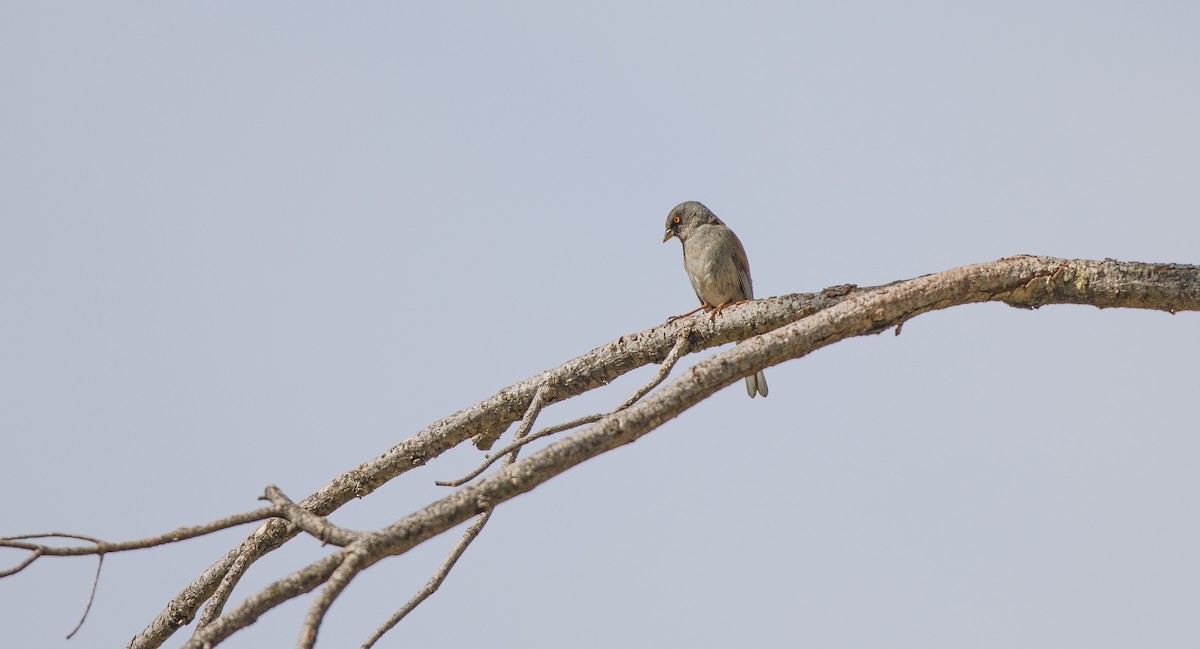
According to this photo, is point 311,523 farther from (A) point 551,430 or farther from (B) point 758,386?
(B) point 758,386

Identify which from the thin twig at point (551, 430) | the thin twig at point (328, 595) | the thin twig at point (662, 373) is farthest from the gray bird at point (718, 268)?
the thin twig at point (328, 595)

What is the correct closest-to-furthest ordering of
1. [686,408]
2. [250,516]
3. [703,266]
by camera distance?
[250,516], [686,408], [703,266]

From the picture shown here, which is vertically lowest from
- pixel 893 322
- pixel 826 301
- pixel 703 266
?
pixel 893 322

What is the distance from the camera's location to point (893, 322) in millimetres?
4395

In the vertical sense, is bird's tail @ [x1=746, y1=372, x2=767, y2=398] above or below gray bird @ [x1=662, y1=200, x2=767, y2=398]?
below

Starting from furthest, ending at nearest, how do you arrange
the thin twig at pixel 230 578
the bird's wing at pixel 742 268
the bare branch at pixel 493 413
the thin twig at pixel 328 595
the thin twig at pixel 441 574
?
the bird's wing at pixel 742 268 < the bare branch at pixel 493 413 < the thin twig at pixel 230 578 < the thin twig at pixel 441 574 < the thin twig at pixel 328 595

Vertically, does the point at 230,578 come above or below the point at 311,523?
above

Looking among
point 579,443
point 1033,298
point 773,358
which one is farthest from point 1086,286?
point 579,443

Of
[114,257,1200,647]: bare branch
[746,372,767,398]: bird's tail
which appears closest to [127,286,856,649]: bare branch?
[114,257,1200,647]: bare branch

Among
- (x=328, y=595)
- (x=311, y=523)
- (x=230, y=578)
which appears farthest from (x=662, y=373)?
(x=230, y=578)

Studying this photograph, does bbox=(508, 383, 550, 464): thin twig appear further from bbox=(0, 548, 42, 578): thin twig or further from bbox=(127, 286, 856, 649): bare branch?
bbox=(0, 548, 42, 578): thin twig

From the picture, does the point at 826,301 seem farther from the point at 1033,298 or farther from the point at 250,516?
the point at 250,516

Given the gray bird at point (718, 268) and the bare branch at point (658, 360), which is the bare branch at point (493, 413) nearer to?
the bare branch at point (658, 360)

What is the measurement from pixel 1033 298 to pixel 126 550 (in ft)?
11.9
